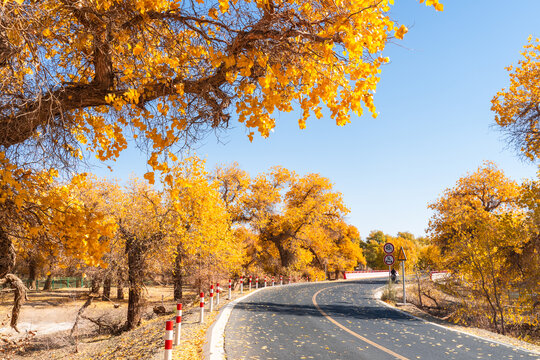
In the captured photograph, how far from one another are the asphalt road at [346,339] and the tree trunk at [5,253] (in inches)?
181

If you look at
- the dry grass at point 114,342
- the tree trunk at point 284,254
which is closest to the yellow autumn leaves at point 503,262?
the dry grass at point 114,342

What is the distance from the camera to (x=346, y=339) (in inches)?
317

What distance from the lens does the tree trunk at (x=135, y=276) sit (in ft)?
48.3

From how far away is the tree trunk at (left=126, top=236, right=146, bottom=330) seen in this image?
1473cm

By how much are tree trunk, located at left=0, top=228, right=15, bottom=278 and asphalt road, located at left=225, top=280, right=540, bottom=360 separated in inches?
181

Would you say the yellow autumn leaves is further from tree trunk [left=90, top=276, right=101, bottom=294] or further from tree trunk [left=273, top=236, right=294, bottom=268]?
tree trunk [left=273, top=236, right=294, bottom=268]

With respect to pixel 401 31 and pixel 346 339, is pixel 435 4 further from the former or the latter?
pixel 346 339

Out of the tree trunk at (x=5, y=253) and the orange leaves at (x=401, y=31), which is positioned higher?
the orange leaves at (x=401, y=31)

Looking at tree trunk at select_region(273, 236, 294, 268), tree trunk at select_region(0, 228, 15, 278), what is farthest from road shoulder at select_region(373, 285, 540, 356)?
tree trunk at select_region(273, 236, 294, 268)

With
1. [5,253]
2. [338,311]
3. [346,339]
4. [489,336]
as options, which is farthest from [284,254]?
[5,253]

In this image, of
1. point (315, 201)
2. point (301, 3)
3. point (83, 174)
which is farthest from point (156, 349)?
point (315, 201)

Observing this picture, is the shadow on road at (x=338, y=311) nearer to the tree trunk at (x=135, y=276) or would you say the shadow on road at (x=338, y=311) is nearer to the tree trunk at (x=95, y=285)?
the tree trunk at (x=135, y=276)

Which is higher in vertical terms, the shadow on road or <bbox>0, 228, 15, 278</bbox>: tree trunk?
<bbox>0, 228, 15, 278</bbox>: tree trunk

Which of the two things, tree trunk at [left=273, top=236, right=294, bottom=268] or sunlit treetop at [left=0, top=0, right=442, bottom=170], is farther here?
tree trunk at [left=273, top=236, right=294, bottom=268]
